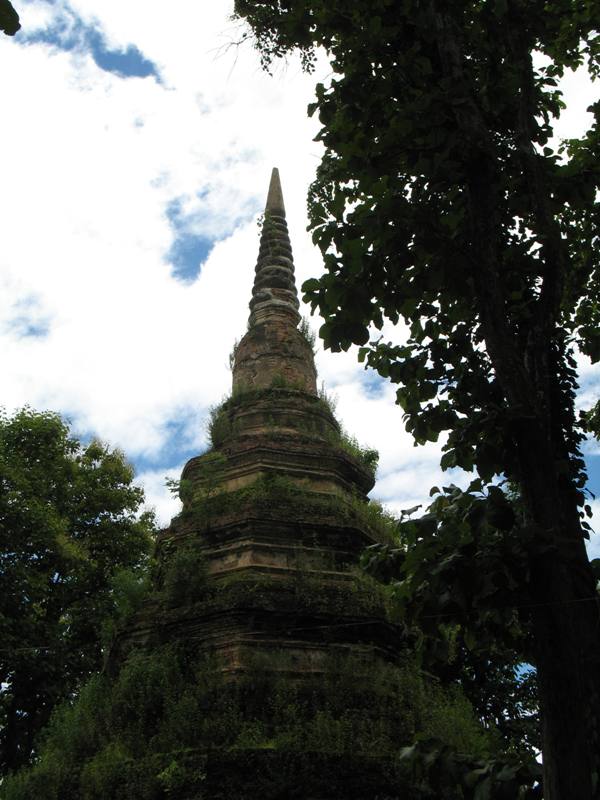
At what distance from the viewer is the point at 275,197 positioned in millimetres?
16828

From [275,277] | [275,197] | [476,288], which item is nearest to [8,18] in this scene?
[476,288]

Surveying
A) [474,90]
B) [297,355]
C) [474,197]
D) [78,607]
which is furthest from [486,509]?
[78,607]

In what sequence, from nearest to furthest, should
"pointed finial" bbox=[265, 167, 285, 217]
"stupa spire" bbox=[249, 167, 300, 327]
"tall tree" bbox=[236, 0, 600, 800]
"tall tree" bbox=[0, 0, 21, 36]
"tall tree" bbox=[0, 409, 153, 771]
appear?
"tall tree" bbox=[0, 0, 21, 36] < "tall tree" bbox=[236, 0, 600, 800] < "stupa spire" bbox=[249, 167, 300, 327] < "tall tree" bbox=[0, 409, 153, 771] < "pointed finial" bbox=[265, 167, 285, 217]

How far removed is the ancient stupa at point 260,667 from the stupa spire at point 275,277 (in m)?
3.41

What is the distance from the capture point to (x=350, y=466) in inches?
431

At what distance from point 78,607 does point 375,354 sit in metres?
12.8

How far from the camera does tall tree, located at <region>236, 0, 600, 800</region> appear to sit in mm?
3512

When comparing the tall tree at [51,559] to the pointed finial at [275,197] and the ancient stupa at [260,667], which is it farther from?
the pointed finial at [275,197]

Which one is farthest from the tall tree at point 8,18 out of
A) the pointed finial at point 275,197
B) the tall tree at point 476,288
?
the pointed finial at point 275,197

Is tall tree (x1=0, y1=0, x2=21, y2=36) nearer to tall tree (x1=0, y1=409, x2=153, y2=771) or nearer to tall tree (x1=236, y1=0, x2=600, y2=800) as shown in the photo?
tall tree (x1=236, y1=0, x2=600, y2=800)

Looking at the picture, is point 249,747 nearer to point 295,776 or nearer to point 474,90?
point 295,776

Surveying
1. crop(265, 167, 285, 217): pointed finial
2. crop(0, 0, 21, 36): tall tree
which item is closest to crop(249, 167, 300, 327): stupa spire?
crop(265, 167, 285, 217): pointed finial

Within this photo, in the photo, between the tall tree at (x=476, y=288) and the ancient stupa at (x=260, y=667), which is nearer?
the tall tree at (x=476, y=288)

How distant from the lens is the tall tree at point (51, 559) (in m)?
15.1
